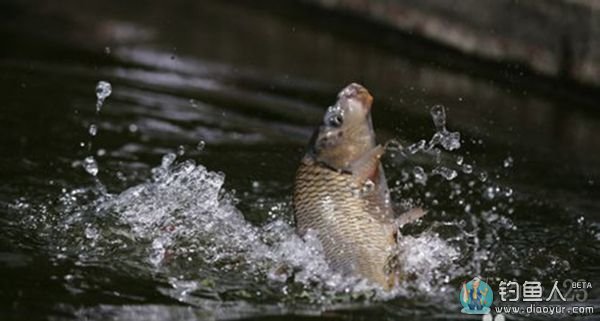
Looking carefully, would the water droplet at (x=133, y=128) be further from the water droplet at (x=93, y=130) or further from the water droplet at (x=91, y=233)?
the water droplet at (x=91, y=233)

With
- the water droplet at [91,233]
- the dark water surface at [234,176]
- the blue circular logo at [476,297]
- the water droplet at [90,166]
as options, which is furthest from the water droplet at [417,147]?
the water droplet at [90,166]

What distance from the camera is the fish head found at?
3768 mm

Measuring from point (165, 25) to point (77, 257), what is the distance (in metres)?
6.11

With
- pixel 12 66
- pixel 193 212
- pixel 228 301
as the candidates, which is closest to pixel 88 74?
pixel 12 66

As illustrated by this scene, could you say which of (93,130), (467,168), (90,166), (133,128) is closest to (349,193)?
(90,166)

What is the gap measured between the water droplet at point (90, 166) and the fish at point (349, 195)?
1.88m

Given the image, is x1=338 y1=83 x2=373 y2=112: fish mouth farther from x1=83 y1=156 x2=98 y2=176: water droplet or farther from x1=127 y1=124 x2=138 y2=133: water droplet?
x1=127 y1=124 x2=138 y2=133: water droplet

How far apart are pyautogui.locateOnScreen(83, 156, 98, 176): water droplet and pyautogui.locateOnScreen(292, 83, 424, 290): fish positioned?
1.88 meters

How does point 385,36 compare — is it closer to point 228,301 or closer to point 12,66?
point 12,66

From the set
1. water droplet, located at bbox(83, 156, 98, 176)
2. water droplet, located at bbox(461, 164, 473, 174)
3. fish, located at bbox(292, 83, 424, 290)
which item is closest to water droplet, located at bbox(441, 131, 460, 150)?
water droplet, located at bbox(461, 164, 473, 174)

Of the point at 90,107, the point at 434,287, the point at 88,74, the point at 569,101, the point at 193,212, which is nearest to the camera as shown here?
the point at 434,287

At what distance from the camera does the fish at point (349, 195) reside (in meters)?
3.77

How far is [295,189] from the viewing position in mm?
3932

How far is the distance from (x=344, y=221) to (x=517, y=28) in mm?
5654
